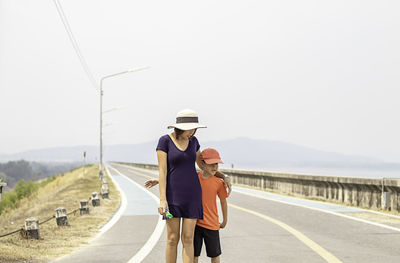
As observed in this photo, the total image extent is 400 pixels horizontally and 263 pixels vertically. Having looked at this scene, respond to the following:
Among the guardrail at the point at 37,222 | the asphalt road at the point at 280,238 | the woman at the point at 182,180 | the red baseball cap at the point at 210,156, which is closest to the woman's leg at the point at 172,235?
the woman at the point at 182,180

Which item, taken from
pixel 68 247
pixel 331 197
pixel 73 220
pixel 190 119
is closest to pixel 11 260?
pixel 68 247

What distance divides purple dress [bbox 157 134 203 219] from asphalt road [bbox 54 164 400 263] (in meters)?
2.59

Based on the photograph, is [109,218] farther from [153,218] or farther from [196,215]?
[196,215]

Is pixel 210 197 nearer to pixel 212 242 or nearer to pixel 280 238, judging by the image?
pixel 212 242

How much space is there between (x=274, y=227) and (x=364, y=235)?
1985mm

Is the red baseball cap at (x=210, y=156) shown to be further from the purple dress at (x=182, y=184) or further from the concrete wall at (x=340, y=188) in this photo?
the concrete wall at (x=340, y=188)

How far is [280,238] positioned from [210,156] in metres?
4.78

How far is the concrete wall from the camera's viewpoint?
13359 millimetres

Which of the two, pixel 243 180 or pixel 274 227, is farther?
pixel 243 180

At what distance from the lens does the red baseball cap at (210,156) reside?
4922 millimetres

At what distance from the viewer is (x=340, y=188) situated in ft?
52.9

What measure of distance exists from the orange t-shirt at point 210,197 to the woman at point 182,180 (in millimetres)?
101

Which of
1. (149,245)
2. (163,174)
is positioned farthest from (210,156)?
(149,245)

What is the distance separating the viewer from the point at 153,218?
1304 cm
